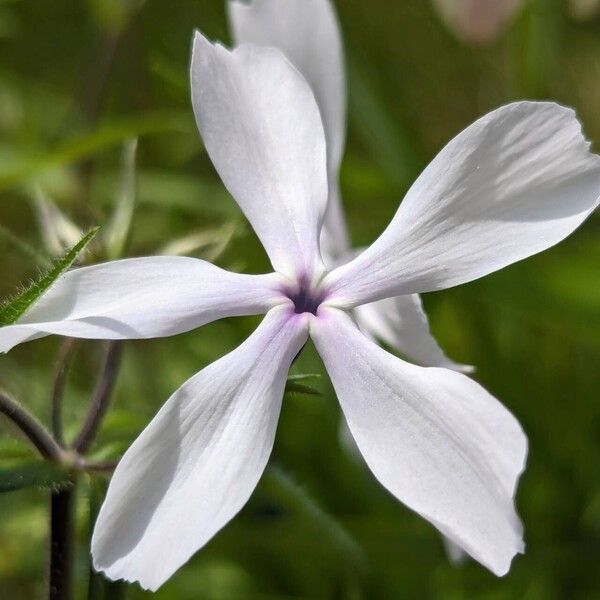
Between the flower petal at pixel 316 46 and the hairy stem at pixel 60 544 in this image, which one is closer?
the hairy stem at pixel 60 544

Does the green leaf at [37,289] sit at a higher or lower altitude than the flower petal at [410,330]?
higher

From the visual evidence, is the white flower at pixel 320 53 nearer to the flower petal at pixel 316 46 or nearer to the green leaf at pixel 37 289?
the flower petal at pixel 316 46

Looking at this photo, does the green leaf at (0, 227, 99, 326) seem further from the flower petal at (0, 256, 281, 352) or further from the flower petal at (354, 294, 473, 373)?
the flower petal at (354, 294, 473, 373)

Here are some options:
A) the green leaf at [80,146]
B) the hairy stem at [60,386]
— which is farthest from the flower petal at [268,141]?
the green leaf at [80,146]

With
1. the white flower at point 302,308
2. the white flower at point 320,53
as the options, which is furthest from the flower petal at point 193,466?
the white flower at point 320,53

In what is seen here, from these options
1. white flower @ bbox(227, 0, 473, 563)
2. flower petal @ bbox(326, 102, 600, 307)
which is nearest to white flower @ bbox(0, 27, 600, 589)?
flower petal @ bbox(326, 102, 600, 307)

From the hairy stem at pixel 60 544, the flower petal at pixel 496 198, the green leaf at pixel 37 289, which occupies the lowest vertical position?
the hairy stem at pixel 60 544

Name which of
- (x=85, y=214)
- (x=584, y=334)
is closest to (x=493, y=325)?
(x=584, y=334)
